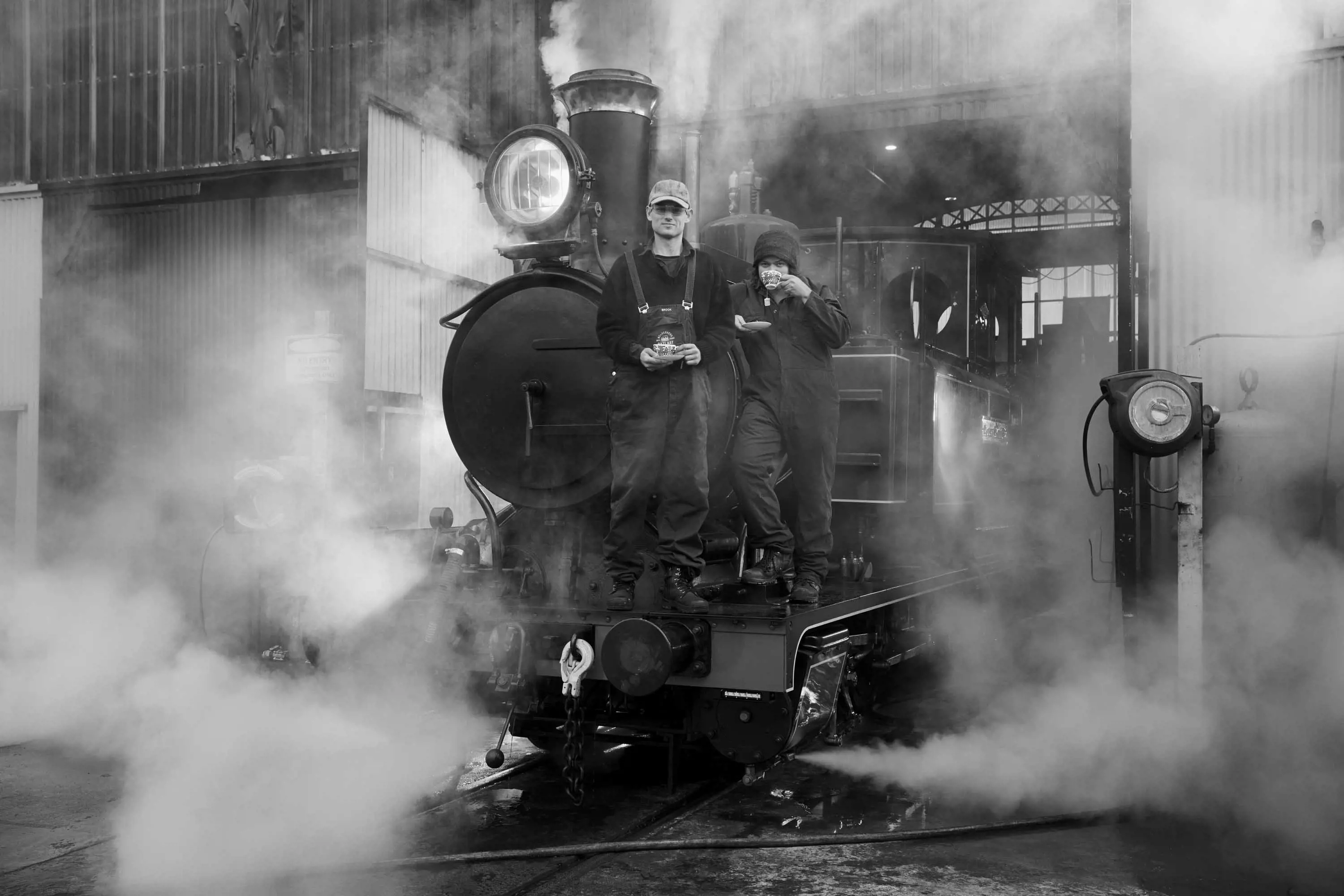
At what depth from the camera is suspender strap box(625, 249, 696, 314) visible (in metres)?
4.04

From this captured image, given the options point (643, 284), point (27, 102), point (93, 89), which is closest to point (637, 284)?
point (643, 284)

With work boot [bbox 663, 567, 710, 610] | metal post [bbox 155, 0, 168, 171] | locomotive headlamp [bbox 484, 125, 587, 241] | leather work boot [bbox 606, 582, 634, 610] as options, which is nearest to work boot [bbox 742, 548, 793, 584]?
work boot [bbox 663, 567, 710, 610]

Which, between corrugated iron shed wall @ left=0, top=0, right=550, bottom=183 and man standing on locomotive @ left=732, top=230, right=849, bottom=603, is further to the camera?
corrugated iron shed wall @ left=0, top=0, right=550, bottom=183

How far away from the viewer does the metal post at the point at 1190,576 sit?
4750 mm

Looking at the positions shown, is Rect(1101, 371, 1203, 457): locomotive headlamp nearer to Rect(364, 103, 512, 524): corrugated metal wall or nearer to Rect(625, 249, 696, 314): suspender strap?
Rect(625, 249, 696, 314): suspender strap

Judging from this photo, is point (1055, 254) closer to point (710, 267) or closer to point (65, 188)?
point (710, 267)

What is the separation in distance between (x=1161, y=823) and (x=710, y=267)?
2392 millimetres

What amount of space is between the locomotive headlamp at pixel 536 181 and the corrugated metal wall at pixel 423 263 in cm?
438

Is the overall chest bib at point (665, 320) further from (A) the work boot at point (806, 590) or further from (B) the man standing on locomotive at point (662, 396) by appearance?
(A) the work boot at point (806, 590)

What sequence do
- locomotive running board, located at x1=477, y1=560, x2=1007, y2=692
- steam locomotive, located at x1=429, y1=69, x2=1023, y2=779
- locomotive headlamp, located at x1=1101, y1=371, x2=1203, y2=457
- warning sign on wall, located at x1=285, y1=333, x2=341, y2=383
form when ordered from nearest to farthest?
locomotive running board, located at x1=477, y1=560, x2=1007, y2=692
steam locomotive, located at x1=429, y1=69, x2=1023, y2=779
locomotive headlamp, located at x1=1101, y1=371, x2=1203, y2=457
warning sign on wall, located at x1=285, y1=333, x2=341, y2=383

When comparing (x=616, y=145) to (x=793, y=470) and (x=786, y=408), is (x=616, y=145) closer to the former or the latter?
(x=786, y=408)

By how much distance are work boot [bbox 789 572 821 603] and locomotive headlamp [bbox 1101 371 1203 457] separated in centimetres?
152

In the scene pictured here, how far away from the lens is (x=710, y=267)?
4.12 m

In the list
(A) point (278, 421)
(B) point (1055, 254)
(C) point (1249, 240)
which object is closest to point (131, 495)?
(A) point (278, 421)
